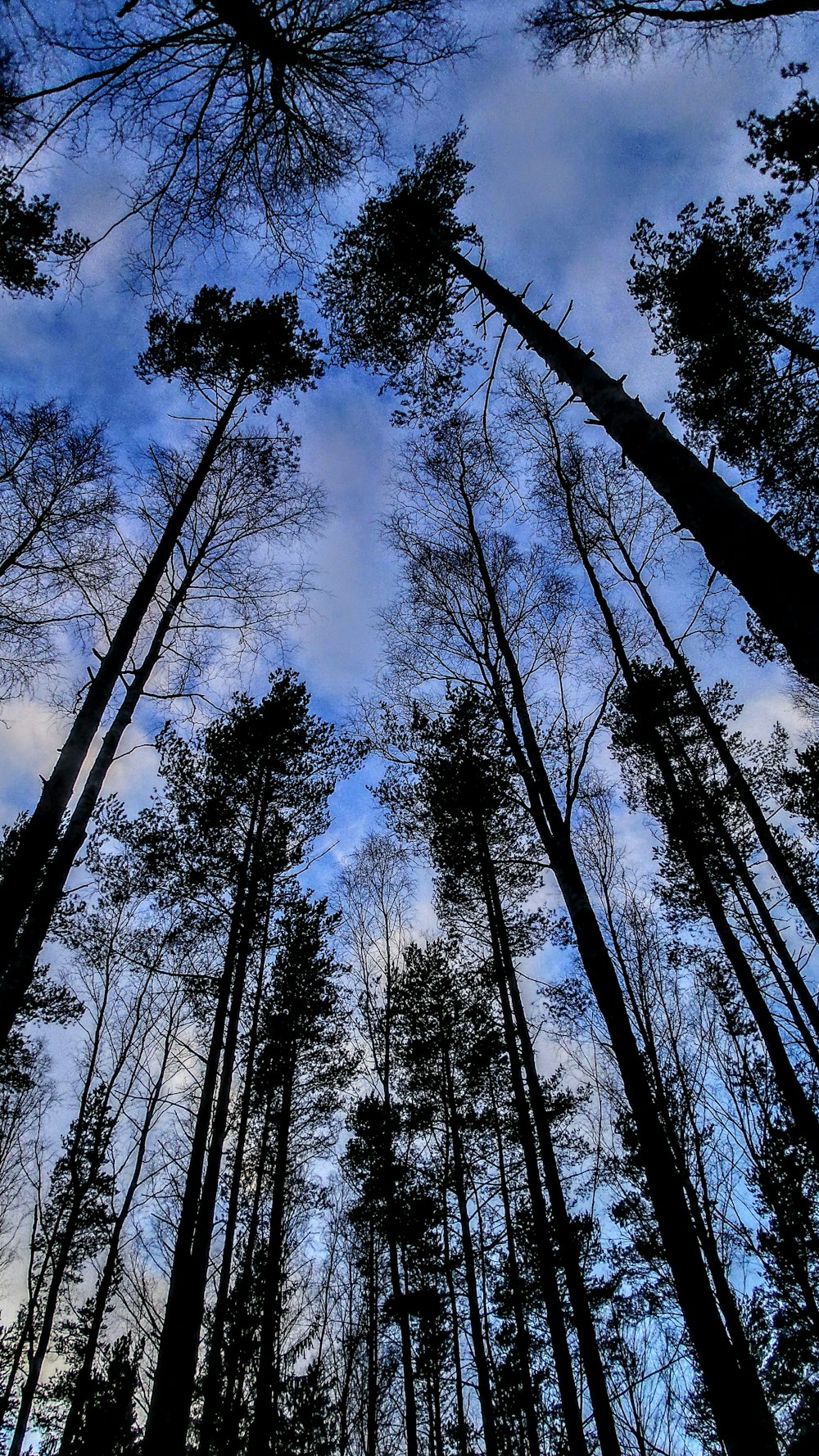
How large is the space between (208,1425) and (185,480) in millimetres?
12406

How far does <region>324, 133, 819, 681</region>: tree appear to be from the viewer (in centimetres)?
A: 241

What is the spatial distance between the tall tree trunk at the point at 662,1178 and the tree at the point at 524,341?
48.4 inches

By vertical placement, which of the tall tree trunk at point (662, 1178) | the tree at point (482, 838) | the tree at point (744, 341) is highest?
the tree at point (744, 341)

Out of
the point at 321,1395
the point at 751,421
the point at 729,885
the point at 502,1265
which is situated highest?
the point at 751,421

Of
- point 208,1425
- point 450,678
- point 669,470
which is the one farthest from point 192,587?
A: point 208,1425

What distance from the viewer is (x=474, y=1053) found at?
11.1m

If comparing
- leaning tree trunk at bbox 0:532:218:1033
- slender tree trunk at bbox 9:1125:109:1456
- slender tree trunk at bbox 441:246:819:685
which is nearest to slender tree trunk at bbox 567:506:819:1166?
slender tree trunk at bbox 441:246:819:685

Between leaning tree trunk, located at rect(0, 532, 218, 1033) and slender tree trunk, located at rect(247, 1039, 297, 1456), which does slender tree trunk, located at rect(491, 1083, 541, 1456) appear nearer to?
slender tree trunk, located at rect(247, 1039, 297, 1456)

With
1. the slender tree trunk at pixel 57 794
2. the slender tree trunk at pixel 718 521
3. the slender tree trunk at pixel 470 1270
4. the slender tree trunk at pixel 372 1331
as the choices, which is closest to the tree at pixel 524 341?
the slender tree trunk at pixel 718 521

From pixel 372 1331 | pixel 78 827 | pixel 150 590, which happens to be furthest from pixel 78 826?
pixel 372 1331

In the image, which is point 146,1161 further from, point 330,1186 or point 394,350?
point 394,350

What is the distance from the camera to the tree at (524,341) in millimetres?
2408

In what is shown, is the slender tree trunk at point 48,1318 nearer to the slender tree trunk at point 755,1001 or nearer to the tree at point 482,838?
the tree at point 482,838

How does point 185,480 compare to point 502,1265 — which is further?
point 502,1265
